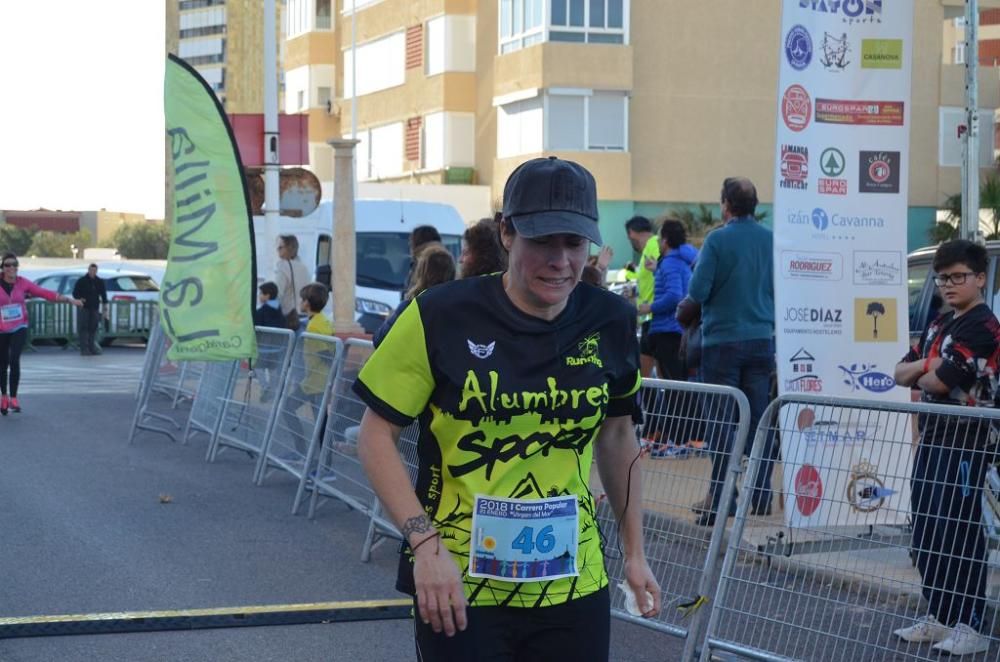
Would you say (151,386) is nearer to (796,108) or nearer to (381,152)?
(796,108)

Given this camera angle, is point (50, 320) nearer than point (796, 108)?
No

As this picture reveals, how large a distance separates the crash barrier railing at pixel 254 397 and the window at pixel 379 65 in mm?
37448

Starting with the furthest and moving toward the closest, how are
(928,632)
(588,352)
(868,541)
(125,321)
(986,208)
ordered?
(986,208) → (125,321) → (868,541) → (928,632) → (588,352)

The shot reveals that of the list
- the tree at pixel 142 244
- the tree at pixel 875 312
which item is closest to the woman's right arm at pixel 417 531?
the tree at pixel 875 312

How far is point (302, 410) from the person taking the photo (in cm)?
1083

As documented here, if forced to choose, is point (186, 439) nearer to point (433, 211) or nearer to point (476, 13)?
point (433, 211)

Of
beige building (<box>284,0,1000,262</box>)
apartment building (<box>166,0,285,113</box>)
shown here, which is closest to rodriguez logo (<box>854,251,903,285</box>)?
beige building (<box>284,0,1000,262</box>)

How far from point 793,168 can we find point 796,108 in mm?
335

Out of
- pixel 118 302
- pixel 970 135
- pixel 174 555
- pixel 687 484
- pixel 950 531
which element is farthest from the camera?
pixel 118 302

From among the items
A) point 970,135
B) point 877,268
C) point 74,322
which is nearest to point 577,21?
point 74,322

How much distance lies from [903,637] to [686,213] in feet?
113

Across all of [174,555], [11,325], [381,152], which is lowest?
[174,555]

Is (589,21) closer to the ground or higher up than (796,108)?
higher up

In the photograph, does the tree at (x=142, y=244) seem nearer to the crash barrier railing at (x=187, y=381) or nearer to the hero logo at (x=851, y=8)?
the crash barrier railing at (x=187, y=381)
